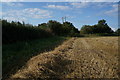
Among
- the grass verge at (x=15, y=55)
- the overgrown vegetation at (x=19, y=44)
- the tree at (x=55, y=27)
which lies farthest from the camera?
the tree at (x=55, y=27)

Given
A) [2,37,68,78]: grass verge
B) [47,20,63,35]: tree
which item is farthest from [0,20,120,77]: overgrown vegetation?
[47,20,63,35]: tree

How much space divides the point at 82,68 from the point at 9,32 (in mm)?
10723

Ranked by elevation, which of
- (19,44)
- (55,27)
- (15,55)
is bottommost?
(15,55)

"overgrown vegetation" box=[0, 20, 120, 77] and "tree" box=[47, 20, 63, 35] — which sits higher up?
"tree" box=[47, 20, 63, 35]

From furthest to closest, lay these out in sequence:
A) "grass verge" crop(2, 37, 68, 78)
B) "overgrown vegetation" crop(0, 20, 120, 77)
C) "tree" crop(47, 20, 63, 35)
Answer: "tree" crop(47, 20, 63, 35) → "overgrown vegetation" crop(0, 20, 120, 77) → "grass verge" crop(2, 37, 68, 78)

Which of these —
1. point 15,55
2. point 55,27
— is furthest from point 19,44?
point 55,27

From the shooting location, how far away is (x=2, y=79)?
5.25 m

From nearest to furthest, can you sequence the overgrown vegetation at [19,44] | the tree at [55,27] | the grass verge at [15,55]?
the grass verge at [15,55] < the overgrown vegetation at [19,44] < the tree at [55,27]

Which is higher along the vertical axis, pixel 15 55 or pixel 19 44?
pixel 19 44

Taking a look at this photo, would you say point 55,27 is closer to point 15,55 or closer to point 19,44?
point 19,44

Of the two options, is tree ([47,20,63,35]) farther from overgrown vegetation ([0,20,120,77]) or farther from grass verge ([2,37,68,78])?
grass verge ([2,37,68,78])

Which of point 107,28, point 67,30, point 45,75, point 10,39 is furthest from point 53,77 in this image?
point 107,28

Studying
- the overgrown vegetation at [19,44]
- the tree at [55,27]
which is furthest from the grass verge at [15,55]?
the tree at [55,27]

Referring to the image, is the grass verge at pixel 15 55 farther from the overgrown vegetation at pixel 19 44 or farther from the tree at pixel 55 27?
the tree at pixel 55 27
